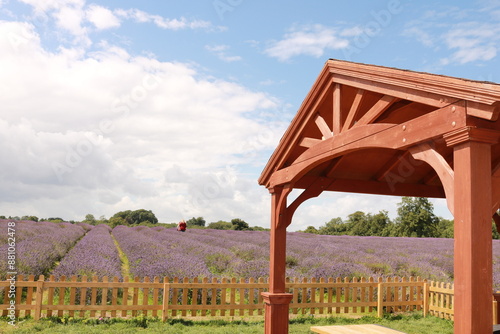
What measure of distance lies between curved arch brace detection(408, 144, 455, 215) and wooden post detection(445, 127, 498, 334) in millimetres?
75

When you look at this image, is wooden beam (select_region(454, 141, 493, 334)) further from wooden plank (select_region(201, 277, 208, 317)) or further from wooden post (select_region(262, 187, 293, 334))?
wooden plank (select_region(201, 277, 208, 317))

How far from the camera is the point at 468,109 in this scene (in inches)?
130

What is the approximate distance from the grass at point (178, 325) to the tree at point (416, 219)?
140 ft

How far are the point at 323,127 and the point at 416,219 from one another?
157 ft

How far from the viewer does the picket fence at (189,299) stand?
8.21 meters

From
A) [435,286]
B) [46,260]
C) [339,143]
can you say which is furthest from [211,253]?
[339,143]

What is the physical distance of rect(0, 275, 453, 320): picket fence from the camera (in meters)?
8.21

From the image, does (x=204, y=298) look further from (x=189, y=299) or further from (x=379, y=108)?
(x=379, y=108)

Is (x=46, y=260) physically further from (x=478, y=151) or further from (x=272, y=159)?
(x=478, y=151)

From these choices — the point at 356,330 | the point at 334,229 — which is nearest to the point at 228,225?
the point at 334,229

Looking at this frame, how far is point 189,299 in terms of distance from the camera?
9742 mm

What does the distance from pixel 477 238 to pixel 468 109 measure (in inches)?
38.7

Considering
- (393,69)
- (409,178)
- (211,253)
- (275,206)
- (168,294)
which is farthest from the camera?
(211,253)

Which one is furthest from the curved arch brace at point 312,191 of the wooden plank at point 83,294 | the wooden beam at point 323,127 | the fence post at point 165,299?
the wooden plank at point 83,294
